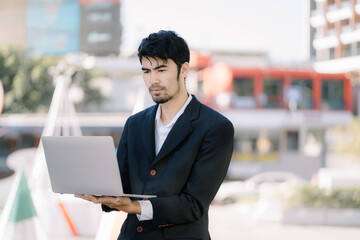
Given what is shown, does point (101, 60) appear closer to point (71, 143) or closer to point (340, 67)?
point (340, 67)

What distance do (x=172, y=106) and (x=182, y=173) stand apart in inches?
10.7

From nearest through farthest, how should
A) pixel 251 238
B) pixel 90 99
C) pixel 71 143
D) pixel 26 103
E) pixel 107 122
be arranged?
pixel 71 143 → pixel 251 238 → pixel 107 122 → pixel 26 103 → pixel 90 99

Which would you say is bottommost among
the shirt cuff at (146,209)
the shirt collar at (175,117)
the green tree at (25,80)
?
the green tree at (25,80)

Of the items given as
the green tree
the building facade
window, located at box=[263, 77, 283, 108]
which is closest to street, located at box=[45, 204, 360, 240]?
the building facade

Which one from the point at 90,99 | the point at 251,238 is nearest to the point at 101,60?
the point at 90,99

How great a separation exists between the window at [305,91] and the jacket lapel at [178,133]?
109 feet

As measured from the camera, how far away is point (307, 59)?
3569cm

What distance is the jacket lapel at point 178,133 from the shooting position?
2.23 m

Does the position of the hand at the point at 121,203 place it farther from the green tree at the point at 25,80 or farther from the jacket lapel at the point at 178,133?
the green tree at the point at 25,80

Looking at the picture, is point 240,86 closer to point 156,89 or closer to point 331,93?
point 331,93

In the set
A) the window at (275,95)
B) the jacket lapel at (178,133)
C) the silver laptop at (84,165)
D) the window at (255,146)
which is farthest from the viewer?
the window at (275,95)

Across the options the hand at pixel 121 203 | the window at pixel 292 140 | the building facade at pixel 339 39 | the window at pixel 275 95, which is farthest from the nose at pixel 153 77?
the window at pixel 275 95

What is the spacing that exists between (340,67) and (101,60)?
1316 cm

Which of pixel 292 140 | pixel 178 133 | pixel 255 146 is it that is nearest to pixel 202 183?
pixel 178 133
